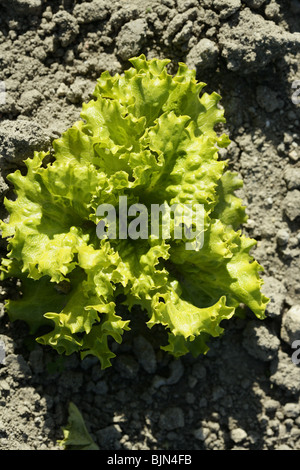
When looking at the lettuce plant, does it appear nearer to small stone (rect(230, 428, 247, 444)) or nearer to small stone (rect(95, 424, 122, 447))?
small stone (rect(95, 424, 122, 447))

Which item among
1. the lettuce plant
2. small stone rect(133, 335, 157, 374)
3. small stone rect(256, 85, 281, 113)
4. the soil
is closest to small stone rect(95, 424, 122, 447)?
the soil

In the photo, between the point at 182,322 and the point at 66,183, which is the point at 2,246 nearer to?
the point at 66,183

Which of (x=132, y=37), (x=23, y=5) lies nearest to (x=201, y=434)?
(x=132, y=37)

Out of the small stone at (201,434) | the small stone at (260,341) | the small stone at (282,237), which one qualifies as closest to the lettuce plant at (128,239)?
the small stone at (260,341)

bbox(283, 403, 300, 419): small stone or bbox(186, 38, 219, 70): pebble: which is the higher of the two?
bbox(186, 38, 219, 70): pebble

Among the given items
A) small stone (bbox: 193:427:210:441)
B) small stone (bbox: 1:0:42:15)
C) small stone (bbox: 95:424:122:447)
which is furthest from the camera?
small stone (bbox: 193:427:210:441)

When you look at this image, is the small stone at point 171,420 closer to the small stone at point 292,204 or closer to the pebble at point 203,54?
the small stone at point 292,204

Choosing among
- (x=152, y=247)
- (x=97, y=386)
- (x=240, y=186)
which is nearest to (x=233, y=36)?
(x=240, y=186)

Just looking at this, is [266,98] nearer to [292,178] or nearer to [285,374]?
[292,178]
